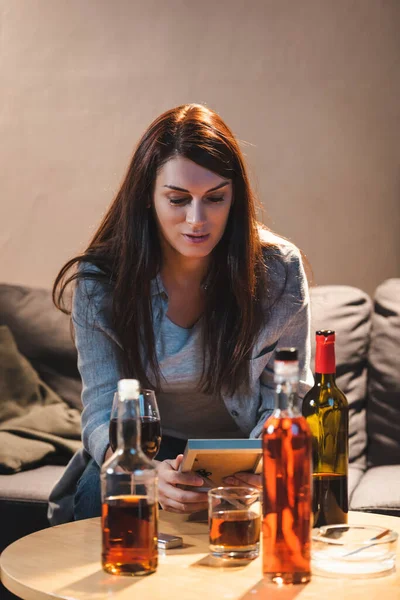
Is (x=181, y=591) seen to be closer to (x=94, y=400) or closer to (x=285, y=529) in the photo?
(x=285, y=529)

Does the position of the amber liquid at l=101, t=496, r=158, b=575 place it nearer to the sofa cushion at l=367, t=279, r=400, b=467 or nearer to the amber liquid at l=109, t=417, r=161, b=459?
the amber liquid at l=109, t=417, r=161, b=459

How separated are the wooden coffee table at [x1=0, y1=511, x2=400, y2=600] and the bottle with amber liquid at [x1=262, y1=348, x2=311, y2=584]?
0.14 feet

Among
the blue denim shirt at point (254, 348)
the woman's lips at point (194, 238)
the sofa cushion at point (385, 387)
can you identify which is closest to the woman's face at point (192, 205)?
the woman's lips at point (194, 238)

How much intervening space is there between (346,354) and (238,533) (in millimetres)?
1497

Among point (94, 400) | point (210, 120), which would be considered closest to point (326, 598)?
point (94, 400)

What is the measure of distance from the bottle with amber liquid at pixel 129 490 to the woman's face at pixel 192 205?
2.40ft

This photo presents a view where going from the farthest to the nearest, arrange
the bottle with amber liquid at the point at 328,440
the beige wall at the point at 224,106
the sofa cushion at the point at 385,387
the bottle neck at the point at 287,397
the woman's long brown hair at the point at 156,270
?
the beige wall at the point at 224,106, the sofa cushion at the point at 385,387, the woman's long brown hair at the point at 156,270, the bottle with amber liquid at the point at 328,440, the bottle neck at the point at 287,397

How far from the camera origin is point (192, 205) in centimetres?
171

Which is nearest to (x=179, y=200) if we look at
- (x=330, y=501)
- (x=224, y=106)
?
(x=330, y=501)

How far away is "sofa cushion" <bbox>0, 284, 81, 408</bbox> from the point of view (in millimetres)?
2682

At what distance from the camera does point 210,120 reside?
5.91ft

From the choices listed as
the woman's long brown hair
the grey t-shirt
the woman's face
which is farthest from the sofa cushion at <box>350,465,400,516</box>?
the woman's face

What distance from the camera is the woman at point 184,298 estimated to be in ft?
5.74

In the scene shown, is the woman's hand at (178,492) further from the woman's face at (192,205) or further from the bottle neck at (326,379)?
the woman's face at (192,205)
